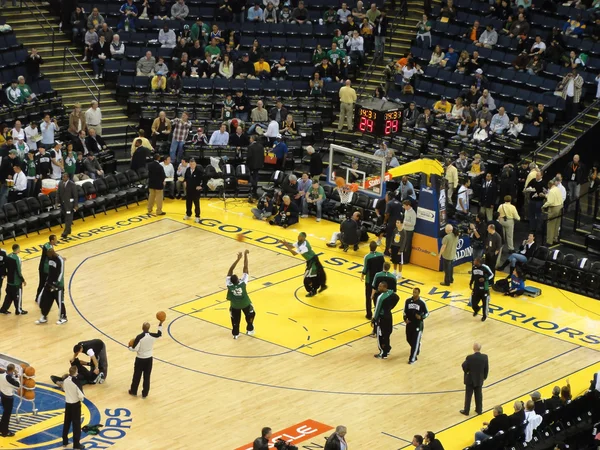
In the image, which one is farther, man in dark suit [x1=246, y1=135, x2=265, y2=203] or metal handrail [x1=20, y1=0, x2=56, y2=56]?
metal handrail [x1=20, y1=0, x2=56, y2=56]

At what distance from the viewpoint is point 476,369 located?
2706 cm

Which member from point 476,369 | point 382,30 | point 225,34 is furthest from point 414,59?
point 476,369

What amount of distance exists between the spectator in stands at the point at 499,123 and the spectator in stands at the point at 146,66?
452 inches

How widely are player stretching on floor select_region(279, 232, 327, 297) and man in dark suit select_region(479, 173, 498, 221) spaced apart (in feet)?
22.6

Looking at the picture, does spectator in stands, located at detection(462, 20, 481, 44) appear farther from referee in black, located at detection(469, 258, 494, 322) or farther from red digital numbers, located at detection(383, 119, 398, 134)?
referee in black, located at detection(469, 258, 494, 322)

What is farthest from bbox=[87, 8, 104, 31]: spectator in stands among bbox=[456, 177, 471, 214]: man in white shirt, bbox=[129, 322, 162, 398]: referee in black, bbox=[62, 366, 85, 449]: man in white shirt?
bbox=[62, 366, 85, 449]: man in white shirt

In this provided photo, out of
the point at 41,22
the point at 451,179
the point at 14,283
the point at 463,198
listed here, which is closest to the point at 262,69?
the point at 41,22

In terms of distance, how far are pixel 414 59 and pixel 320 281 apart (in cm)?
1474

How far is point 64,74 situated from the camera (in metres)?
45.6

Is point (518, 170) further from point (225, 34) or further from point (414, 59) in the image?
point (225, 34)

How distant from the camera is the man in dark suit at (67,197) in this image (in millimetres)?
36719

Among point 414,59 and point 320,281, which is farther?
point 414,59

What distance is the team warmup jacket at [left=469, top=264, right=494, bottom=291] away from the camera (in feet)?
105

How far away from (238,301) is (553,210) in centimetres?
1116
